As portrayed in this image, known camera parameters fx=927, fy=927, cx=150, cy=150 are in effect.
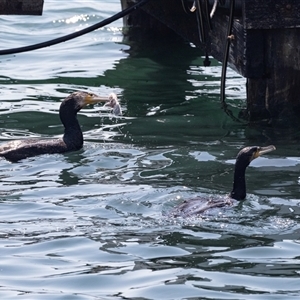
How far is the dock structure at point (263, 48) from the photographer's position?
10.3 metres

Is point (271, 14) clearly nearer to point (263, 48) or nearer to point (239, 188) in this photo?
point (263, 48)

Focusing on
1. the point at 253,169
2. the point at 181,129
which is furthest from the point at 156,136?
the point at 253,169

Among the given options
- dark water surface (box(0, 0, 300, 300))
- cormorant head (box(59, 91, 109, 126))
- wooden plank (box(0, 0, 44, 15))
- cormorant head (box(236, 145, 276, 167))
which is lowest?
dark water surface (box(0, 0, 300, 300))

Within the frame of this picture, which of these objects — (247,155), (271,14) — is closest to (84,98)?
(271,14)

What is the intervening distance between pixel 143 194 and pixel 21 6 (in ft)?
14.1

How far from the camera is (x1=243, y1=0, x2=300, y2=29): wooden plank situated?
10180 millimetres

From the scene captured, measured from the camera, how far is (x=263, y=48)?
35.2 ft

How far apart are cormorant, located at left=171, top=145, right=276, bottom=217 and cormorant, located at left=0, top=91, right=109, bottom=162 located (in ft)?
8.91

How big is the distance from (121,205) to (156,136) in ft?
10.2

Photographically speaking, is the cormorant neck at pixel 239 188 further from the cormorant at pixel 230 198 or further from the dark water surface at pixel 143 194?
the dark water surface at pixel 143 194

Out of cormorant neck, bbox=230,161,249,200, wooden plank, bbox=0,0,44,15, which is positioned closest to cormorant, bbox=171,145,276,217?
cormorant neck, bbox=230,161,249,200

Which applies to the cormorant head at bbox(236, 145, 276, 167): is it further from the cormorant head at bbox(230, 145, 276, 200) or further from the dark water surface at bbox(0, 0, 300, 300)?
the dark water surface at bbox(0, 0, 300, 300)

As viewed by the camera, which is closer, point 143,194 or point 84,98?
point 143,194

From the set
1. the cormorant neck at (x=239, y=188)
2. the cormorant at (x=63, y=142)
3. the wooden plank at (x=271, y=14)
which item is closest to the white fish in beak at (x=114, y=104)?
the cormorant at (x=63, y=142)
